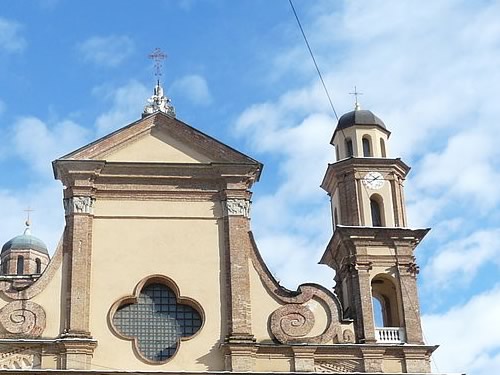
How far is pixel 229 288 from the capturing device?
24.9 meters

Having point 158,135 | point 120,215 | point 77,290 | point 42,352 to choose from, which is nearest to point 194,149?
point 158,135

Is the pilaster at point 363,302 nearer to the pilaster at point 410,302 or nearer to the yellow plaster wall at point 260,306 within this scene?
the pilaster at point 410,302

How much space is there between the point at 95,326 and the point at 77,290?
3.37 feet

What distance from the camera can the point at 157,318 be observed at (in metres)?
25.1

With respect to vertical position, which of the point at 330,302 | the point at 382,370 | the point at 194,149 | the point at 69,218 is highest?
the point at 194,149

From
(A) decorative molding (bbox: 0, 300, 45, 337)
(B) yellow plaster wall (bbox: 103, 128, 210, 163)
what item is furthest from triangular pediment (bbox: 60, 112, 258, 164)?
(A) decorative molding (bbox: 0, 300, 45, 337)

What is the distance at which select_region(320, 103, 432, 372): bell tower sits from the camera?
2516 centimetres

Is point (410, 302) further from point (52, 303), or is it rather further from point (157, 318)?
point (52, 303)

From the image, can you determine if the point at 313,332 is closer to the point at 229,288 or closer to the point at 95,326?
the point at 229,288

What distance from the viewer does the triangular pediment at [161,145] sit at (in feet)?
86.6

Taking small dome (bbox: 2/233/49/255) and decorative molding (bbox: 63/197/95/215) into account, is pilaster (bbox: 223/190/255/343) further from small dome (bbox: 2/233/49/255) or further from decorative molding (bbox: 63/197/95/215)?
small dome (bbox: 2/233/49/255)

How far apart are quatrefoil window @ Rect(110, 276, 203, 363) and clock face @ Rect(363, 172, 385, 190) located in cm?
612

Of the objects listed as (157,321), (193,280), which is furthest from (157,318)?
(193,280)

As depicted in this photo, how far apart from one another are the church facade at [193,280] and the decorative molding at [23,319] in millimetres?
28
